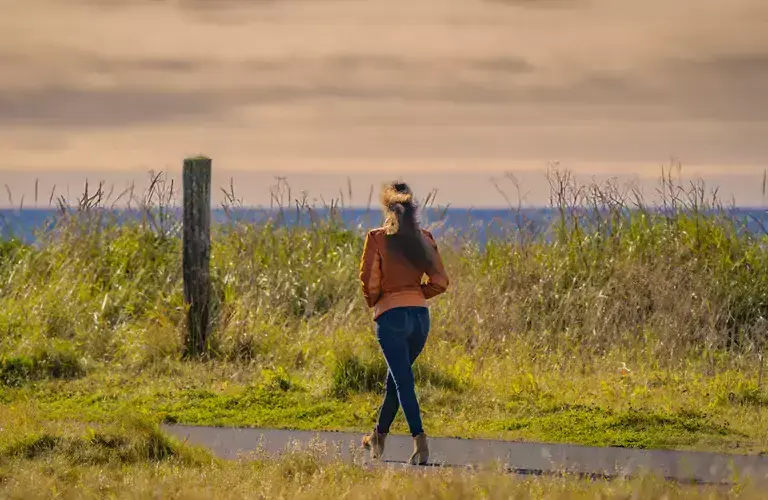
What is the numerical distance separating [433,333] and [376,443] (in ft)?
16.9

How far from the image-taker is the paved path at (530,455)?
28.3 ft

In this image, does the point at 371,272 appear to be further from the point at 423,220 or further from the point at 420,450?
the point at 423,220

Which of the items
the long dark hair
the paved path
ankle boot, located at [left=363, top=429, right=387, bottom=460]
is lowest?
the paved path

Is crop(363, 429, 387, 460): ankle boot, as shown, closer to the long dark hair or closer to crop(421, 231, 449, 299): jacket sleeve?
crop(421, 231, 449, 299): jacket sleeve

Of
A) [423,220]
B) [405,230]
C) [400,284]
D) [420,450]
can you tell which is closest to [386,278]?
[400,284]

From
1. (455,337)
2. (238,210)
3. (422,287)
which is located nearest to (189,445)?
(422,287)

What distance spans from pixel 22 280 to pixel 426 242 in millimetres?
9412

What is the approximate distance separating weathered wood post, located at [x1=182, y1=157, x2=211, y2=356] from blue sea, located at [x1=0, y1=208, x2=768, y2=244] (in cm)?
322

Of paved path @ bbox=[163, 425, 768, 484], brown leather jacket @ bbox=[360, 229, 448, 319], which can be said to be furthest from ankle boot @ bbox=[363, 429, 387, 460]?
brown leather jacket @ bbox=[360, 229, 448, 319]

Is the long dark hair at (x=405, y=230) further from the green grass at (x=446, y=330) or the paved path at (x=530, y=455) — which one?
the green grass at (x=446, y=330)

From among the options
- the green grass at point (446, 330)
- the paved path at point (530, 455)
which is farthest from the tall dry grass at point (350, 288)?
the paved path at point (530, 455)

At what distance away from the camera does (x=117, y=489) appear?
302 inches

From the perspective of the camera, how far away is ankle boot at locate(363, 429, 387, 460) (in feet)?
29.7

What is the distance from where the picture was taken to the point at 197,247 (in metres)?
14.3
